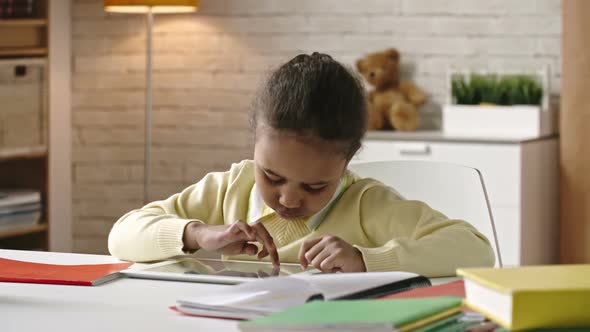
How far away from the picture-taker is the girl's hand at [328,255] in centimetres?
136

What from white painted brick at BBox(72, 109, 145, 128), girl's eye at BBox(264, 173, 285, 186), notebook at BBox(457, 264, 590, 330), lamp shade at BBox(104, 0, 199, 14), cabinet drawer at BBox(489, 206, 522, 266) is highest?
lamp shade at BBox(104, 0, 199, 14)

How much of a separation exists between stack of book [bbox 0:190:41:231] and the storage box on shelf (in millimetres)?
1512

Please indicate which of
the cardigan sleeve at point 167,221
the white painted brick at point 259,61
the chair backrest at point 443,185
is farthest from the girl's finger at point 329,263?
the white painted brick at point 259,61

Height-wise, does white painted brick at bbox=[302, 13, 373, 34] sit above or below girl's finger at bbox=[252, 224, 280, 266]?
above

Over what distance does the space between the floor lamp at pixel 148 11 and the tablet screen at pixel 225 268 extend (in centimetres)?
243

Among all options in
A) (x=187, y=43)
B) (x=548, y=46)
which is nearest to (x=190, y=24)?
(x=187, y=43)

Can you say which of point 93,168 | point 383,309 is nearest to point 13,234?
point 93,168

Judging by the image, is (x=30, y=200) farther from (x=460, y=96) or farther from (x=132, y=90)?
(x=460, y=96)

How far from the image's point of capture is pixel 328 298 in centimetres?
117

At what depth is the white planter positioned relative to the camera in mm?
3627

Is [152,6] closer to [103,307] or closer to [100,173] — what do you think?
[100,173]

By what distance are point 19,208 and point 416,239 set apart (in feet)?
8.04

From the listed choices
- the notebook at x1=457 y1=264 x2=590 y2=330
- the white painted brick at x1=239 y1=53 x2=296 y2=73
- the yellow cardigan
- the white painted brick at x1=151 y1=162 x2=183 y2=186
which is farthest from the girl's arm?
the white painted brick at x1=151 y1=162 x2=183 y2=186

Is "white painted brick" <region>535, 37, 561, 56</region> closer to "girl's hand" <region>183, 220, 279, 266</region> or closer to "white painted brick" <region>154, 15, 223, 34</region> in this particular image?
"white painted brick" <region>154, 15, 223, 34</region>
